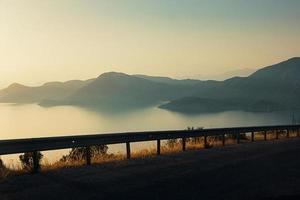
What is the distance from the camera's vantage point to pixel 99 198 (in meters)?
7.70

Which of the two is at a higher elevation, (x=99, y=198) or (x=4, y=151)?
(x=4, y=151)

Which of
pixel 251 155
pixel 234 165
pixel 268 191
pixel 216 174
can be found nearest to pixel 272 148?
pixel 251 155

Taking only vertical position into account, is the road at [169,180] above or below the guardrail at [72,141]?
below

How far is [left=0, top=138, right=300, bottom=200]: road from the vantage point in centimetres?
805

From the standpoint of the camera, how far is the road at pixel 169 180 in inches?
317

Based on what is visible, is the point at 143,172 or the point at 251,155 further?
the point at 251,155

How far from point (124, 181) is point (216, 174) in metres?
2.37

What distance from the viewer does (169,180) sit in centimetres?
944

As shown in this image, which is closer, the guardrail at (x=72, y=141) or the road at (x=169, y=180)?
the road at (x=169, y=180)

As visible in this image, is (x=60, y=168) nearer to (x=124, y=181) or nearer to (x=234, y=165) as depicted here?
(x=124, y=181)

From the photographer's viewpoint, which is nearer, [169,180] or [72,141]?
[169,180]

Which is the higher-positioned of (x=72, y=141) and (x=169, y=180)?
(x=72, y=141)

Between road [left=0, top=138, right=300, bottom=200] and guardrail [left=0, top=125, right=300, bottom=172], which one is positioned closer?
road [left=0, top=138, right=300, bottom=200]

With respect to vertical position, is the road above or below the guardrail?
below
